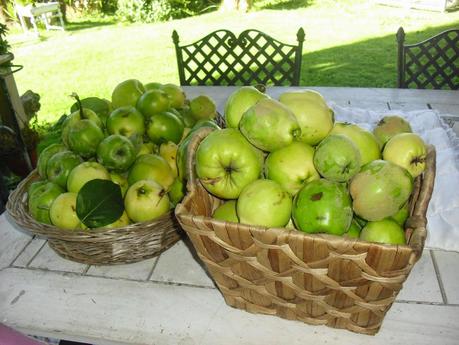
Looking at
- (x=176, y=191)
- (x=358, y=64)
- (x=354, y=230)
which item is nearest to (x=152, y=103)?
(x=176, y=191)

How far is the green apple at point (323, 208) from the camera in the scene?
0.81m

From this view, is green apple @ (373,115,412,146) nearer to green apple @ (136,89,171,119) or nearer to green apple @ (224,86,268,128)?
green apple @ (224,86,268,128)

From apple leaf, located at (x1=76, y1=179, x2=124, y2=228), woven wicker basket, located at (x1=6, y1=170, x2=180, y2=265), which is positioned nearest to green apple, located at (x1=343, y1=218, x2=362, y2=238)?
woven wicker basket, located at (x1=6, y1=170, x2=180, y2=265)

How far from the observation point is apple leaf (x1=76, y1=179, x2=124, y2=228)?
111 cm

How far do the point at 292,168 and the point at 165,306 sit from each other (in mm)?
482

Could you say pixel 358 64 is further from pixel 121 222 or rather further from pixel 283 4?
pixel 121 222

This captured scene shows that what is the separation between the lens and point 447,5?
25.0ft

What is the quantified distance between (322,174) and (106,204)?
1.95 ft

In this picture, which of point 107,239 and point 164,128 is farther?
point 164,128

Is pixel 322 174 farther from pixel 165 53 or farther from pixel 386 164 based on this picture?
pixel 165 53

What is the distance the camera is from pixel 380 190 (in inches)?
32.6

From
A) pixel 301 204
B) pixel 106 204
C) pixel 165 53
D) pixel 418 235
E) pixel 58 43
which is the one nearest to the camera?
pixel 418 235

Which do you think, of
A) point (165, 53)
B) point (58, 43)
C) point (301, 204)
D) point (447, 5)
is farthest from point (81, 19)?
point (301, 204)

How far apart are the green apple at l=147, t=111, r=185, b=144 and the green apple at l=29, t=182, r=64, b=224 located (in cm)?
33
